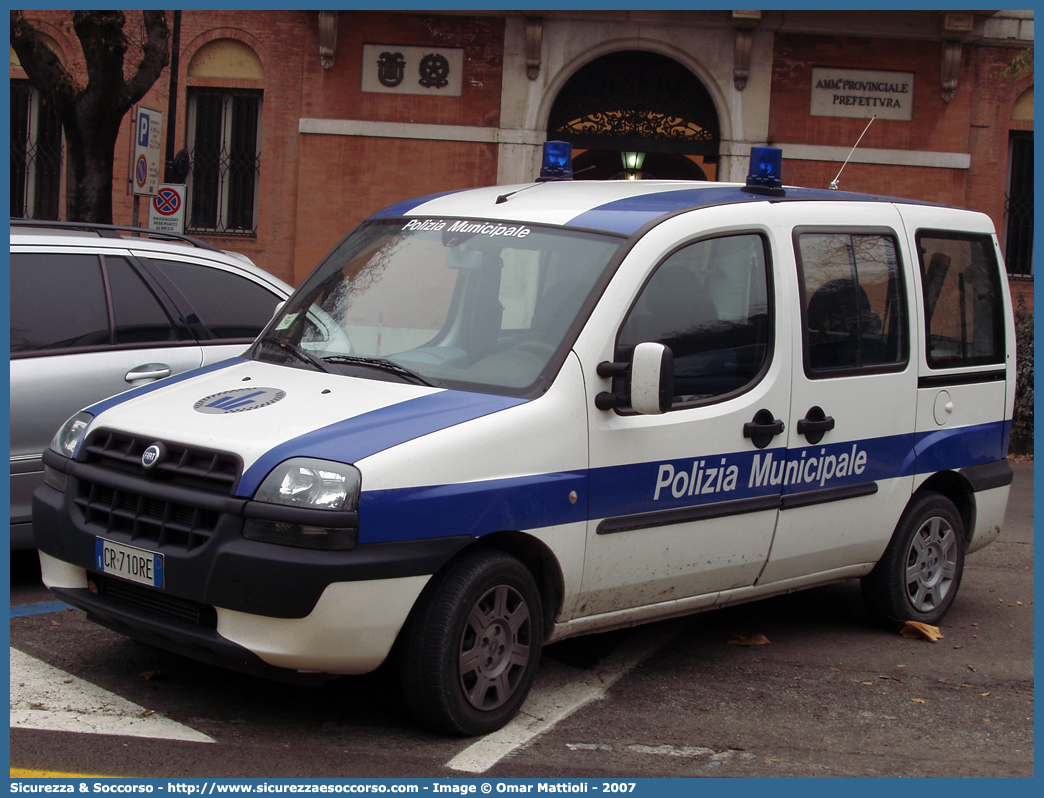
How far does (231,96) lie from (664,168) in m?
8.39

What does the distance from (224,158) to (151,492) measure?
15310 mm

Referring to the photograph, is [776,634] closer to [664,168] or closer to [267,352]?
[267,352]

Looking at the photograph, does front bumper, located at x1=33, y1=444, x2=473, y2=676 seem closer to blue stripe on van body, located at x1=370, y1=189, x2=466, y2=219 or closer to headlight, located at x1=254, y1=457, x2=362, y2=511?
headlight, located at x1=254, y1=457, x2=362, y2=511

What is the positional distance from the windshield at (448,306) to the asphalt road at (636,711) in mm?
1284

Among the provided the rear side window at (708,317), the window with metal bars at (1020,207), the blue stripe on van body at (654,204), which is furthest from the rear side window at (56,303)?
the window with metal bars at (1020,207)

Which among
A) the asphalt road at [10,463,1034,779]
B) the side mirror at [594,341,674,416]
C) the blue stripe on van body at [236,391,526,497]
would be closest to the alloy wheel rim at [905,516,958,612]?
the asphalt road at [10,463,1034,779]

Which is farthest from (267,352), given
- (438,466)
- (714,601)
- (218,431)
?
(714,601)

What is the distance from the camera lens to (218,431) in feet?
13.9

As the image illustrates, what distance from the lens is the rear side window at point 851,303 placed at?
220 inches

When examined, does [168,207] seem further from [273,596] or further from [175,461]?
[273,596]

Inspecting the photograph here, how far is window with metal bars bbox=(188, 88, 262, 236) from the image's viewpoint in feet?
61.0

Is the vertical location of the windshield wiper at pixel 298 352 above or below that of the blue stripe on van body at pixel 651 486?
above

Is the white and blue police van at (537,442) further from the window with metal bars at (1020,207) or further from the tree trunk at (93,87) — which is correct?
the window with metal bars at (1020,207)

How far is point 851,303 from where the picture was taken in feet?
18.9
